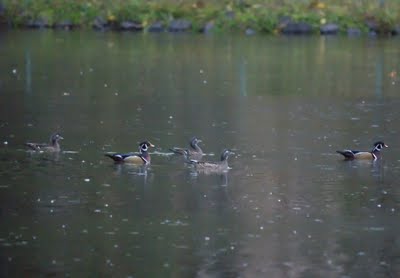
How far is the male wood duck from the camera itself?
1816 centimetres

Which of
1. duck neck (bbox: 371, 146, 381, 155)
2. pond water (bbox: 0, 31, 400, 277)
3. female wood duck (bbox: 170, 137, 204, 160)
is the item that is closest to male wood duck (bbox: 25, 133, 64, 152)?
pond water (bbox: 0, 31, 400, 277)

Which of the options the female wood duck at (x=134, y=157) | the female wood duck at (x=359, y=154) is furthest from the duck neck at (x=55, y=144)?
the female wood duck at (x=359, y=154)

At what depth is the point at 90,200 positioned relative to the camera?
15.1 m

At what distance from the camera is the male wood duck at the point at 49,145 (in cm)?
1816

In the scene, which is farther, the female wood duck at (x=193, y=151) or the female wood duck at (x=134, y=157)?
the female wood duck at (x=193, y=151)

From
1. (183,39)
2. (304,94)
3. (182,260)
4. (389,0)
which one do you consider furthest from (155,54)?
(182,260)

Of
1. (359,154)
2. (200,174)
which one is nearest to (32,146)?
(200,174)

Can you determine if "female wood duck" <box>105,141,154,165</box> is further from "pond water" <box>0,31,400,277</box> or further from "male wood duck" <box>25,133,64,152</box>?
"male wood duck" <box>25,133,64,152</box>

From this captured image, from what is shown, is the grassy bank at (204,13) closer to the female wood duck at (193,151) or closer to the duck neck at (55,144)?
the female wood duck at (193,151)

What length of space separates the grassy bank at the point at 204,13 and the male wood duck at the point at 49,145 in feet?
74.1

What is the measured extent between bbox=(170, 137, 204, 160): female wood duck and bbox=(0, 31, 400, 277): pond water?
19 centimetres

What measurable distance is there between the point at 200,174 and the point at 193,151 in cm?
110

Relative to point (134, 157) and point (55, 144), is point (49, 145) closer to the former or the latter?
point (55, 144)

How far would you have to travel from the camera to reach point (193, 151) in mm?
18219
